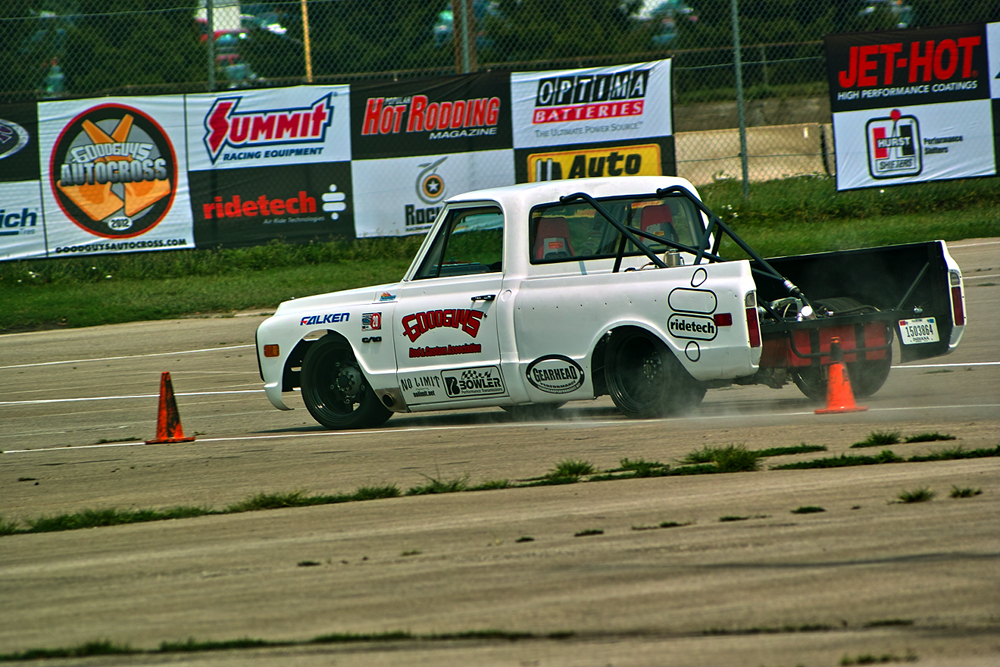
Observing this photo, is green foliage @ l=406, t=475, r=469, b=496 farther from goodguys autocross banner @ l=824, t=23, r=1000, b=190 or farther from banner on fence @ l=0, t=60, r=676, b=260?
goodguys autocross banner @ l=824, t=23, r=1000, b=190

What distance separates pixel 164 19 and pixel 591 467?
105 feet

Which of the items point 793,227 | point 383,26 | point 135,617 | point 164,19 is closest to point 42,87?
point 164,19

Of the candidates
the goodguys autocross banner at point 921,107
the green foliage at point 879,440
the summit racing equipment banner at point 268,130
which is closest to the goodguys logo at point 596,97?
the goodguys autocross banner at point 921,107

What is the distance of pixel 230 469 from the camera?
8031mm

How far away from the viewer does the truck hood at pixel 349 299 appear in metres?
9.57

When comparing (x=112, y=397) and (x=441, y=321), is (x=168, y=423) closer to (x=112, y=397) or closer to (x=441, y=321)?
(x=441, y=321)

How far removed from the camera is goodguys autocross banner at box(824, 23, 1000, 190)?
1961 centimetres

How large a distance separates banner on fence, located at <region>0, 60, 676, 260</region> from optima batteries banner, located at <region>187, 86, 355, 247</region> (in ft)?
0.07

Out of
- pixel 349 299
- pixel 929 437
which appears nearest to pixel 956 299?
pixel 929 437

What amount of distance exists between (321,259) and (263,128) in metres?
2.49

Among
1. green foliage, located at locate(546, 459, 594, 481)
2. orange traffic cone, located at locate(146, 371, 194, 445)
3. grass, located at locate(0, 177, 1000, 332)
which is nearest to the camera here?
green foliage, located at locate(546, 459, 594, 481)

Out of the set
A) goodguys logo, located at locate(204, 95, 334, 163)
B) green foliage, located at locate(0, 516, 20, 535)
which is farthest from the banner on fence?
green foliage, located at locate(0, 516, 20, 535)

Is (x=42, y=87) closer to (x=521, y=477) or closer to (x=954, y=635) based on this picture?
(x=521, y=477)

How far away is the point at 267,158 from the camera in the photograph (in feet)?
67.4
